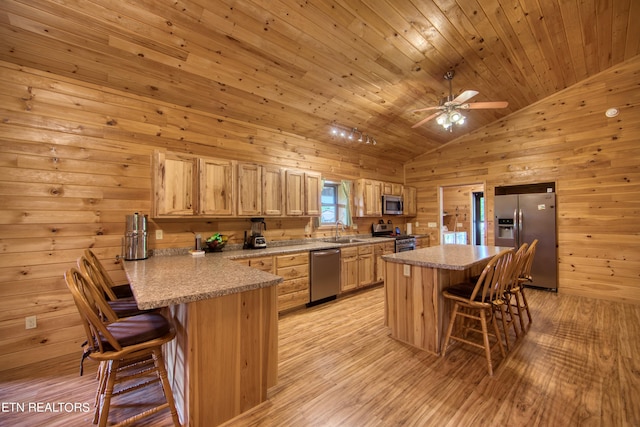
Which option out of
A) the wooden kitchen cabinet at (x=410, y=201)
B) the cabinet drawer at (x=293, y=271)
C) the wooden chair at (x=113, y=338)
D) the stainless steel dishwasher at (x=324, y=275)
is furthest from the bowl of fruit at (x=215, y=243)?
the wooden kitchen cabinet at (x=410, y=201)

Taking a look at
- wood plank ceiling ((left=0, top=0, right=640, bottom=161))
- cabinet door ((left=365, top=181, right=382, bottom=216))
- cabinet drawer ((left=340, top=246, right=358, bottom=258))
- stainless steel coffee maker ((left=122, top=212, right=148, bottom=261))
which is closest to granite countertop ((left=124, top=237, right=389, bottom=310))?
stainless steel coffee maker ((left=122, top=212, right=148, bottom=261))

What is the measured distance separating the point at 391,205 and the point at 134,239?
4.64m

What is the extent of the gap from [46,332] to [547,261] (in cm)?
689

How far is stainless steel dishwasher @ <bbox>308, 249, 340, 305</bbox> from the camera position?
12.7 feet

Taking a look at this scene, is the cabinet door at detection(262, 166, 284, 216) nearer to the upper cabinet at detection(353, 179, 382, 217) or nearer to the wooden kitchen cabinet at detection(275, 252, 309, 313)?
the wooden kitchen cabinet at detection(275, 252, 309, 313)

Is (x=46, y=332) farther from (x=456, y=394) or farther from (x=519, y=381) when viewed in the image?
(x=519, y=381)

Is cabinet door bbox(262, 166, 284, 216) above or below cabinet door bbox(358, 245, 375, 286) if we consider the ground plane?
above

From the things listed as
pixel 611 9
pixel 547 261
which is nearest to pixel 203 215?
pixel 611 9

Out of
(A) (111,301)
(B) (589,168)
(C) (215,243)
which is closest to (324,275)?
(C) (215,243)

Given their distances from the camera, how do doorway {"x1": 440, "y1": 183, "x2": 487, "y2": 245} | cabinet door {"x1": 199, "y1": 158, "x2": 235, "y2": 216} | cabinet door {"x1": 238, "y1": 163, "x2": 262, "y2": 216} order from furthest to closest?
doorway {"x1": 440, "y1": 183, "x2": 487, "y2": 245}, cabinet door {"x1": 238, "y1": 163, "x2": 262, "y2": 216}, cabinet door {"x1": 199, "y1": 158, "x2": 235, "y2": 216}

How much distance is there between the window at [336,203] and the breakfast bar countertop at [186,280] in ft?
9.31

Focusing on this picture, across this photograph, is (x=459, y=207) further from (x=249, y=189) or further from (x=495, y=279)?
(x=249, y=189)

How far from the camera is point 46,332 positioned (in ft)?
8.33

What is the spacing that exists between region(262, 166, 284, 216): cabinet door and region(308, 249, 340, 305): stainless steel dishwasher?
0.84 metres
